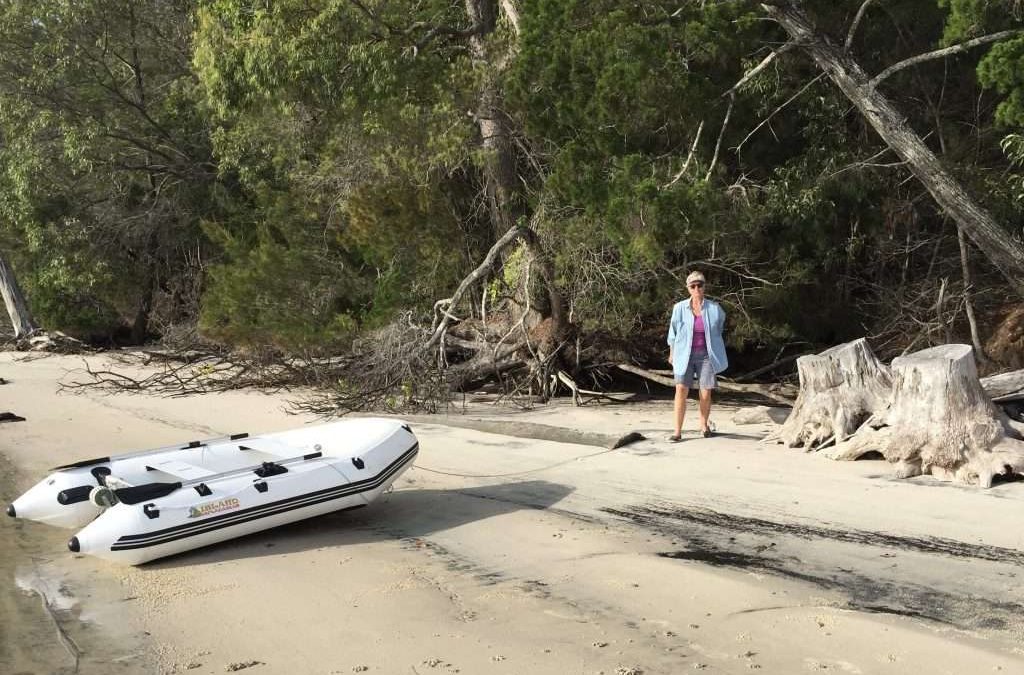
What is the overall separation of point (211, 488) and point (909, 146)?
8.02 m

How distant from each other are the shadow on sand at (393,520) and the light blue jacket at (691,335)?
1.74 meters

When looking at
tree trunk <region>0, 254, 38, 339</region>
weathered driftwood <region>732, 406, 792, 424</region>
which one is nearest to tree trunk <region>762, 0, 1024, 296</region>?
weathered driftwood <region>732, 406, 792, 424</region>

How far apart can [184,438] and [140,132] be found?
14.7 meters

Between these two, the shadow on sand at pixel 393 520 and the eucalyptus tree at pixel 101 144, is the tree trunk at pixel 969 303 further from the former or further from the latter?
the eucalyptus tree at pixel 101 144

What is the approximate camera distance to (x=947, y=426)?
24.8 feet

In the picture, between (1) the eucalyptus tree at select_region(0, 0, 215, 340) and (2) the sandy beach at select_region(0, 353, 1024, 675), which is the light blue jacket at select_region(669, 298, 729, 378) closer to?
(2) the sandy beach at select_region(0, 353, 1024, 675)

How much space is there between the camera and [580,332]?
1441 cm

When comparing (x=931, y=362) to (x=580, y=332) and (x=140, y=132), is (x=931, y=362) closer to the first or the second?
(x=580, y=332)

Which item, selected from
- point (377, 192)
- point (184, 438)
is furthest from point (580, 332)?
point (184, 438)

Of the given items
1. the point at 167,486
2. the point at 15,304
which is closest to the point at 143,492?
the point at 167,486

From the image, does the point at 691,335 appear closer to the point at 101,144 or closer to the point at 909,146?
the point at 909,146

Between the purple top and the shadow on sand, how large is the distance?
1.87m

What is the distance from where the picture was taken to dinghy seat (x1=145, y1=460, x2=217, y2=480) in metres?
7.58

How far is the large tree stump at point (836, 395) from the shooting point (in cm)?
854
